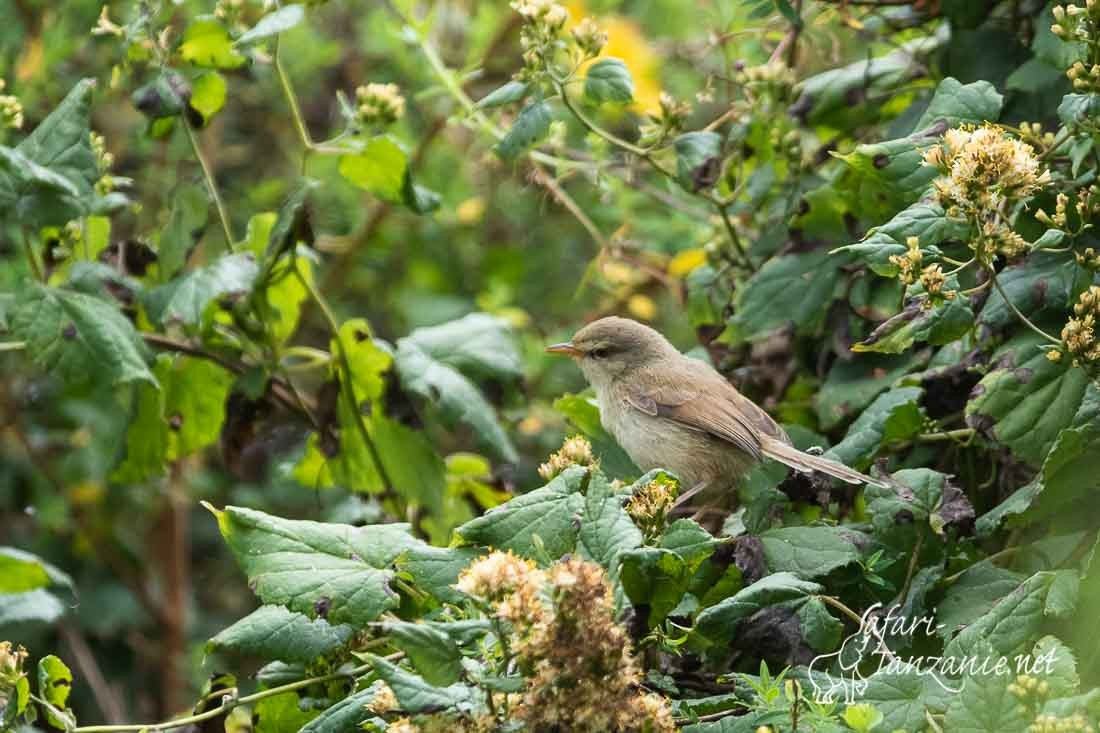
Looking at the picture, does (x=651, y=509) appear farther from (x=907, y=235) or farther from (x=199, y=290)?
(x=199, y=290)

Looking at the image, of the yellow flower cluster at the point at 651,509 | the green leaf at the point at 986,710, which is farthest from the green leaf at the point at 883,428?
the green leaf at the point at 986,710

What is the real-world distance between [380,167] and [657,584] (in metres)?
1.92

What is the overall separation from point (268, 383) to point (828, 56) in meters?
2.77

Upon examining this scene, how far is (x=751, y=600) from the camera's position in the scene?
7.86ft

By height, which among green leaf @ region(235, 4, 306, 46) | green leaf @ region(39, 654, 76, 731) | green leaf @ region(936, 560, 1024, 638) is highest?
green leaf @ region(235, 4, 306, 46)

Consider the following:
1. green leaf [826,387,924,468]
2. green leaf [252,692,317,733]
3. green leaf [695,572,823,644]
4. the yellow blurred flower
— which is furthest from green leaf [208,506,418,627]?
the yellow blurred flower

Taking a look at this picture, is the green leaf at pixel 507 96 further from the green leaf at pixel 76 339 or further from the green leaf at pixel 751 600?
the green leaf at pixel 751 600

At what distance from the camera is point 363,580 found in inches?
95.4

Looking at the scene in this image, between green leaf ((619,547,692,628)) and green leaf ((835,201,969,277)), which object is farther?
green leaf ((835,201,969,277))

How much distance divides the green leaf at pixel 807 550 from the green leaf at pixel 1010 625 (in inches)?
11.6

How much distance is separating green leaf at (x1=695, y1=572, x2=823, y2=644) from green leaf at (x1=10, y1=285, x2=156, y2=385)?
177 centimetres

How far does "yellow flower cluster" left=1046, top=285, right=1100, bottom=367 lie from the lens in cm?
250

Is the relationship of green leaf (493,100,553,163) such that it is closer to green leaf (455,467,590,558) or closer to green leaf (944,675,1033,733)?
green leaf (455,467,590,558)

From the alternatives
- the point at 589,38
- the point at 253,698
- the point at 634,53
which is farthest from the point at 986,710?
the point at 634,53
